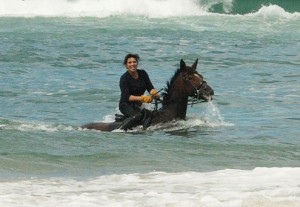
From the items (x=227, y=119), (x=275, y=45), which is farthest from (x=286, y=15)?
(x=227, y=119)

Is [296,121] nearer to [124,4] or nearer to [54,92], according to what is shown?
[54,92]

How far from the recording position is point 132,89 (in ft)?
45.8

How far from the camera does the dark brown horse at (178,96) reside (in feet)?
45.1

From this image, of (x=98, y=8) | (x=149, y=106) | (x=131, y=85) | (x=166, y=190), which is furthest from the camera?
(x=98, y=8)

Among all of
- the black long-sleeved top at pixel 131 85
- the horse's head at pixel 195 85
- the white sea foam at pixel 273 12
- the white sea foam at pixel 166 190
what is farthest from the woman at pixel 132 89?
the white sea foam at pixel 273 12

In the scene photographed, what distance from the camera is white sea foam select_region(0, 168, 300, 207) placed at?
803 centimetres

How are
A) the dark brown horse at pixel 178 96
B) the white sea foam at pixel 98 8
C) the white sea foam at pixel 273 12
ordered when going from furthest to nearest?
the white sea foam at pixel 98 8, the white sea foam at pixel 273 12, the dark brown horse at pixel 178 96

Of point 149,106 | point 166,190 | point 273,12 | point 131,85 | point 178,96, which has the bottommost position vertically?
point 149,106

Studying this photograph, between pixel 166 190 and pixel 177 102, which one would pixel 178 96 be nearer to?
pixel 177 102

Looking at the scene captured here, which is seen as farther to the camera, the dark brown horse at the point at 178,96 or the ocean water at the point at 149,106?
the dark brown horse at the point at 178,96

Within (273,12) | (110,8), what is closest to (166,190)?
(273,12)

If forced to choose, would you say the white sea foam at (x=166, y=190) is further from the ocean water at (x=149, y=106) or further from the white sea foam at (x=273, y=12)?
the white sea foam at (x=273, y=12)

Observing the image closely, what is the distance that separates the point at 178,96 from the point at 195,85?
348 mm

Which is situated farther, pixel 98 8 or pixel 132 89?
pixel 98 8
